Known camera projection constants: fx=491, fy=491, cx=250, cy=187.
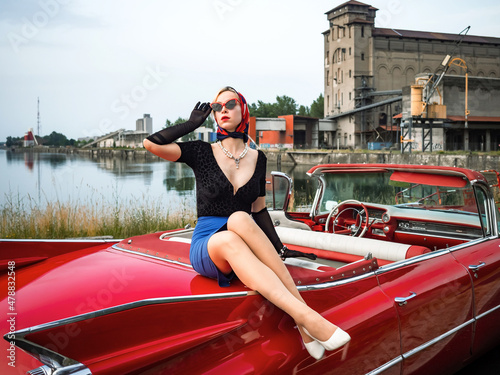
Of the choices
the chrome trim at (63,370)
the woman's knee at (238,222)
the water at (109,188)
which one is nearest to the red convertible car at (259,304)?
the chrome trim at (63,370)

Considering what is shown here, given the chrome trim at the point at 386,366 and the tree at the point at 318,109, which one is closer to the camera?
the chrome trim at the point at 386,366

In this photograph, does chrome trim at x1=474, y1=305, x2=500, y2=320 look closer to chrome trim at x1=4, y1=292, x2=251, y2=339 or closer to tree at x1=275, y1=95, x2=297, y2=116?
chrome trim at x1=4, y1=292, x2=251, y2=339

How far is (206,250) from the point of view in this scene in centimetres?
230

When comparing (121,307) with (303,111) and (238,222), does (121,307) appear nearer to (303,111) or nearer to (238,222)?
(238,222)

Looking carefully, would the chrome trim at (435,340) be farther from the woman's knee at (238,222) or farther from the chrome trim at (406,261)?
the woman's knee at (238,222)

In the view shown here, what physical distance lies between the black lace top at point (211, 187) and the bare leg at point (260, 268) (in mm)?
289

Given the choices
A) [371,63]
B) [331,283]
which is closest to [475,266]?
[331,283]

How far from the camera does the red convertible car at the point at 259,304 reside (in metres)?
1.67

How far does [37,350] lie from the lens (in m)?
1.50

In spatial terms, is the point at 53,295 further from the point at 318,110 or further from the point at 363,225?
the point at 318,110

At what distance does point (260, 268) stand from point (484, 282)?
194 centimetres

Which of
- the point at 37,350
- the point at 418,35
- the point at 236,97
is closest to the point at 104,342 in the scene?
the point at 37,350

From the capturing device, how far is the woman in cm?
209

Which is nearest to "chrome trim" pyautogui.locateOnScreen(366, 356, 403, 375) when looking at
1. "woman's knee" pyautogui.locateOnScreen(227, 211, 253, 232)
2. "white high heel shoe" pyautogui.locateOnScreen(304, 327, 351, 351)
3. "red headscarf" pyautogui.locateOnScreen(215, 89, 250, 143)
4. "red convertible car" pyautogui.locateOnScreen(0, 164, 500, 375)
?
"red convertible car" pyautogui.locateOnScreen(0, 164, 500, 375)
